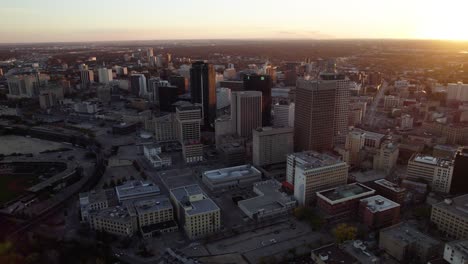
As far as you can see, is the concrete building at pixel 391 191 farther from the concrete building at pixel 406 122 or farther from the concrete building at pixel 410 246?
the concrete building at pixel 406 122

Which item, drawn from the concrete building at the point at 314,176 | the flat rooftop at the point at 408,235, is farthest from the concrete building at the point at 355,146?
the flat rooftop at the point at 408,235

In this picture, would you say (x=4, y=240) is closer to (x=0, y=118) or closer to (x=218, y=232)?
(x=218, y=232)

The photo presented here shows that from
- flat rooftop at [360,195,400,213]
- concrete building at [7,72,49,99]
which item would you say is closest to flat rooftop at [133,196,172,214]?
flat rooftop at [360,195,400,213]

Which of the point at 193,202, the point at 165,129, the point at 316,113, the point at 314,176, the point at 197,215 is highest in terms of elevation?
the point at 316,113

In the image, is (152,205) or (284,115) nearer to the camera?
(152,205)

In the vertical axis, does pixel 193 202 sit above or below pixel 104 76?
below

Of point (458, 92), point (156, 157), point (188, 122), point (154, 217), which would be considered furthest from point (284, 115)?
point (458, 92)

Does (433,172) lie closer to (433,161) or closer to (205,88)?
(433,161)
